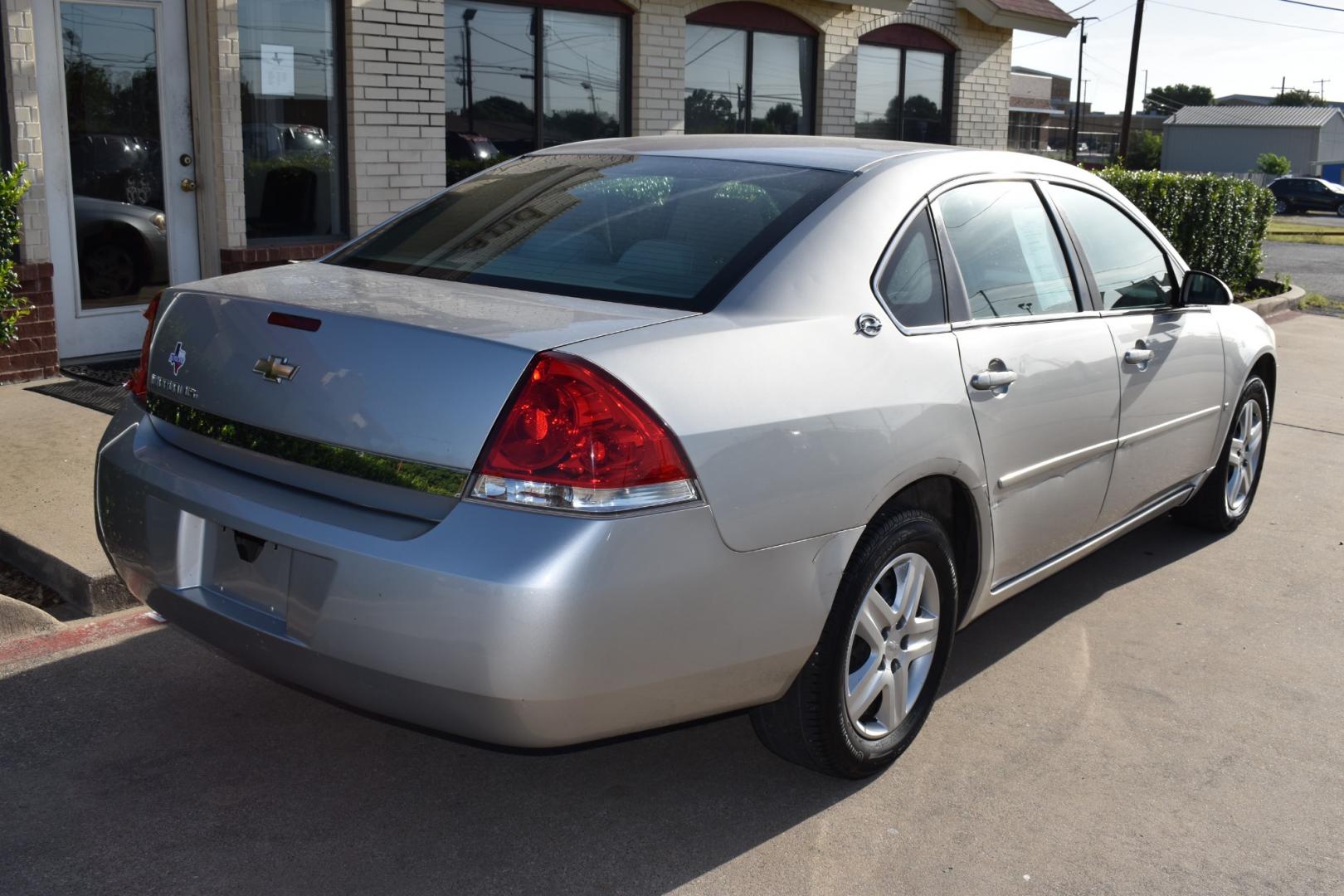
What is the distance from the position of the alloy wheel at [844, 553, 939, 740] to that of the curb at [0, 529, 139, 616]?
2555mm

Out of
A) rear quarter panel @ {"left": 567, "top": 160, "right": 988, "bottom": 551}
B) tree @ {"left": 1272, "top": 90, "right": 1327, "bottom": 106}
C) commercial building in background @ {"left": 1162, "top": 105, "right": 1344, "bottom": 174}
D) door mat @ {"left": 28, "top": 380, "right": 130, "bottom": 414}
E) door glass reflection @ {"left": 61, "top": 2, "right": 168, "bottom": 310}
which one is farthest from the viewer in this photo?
tree @ {"left": 1272, "top": 90, "right": 1327, "bottom": 106}

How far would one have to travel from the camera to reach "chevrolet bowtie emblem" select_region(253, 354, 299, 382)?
3.10m

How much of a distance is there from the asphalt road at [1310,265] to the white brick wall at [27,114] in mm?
15568

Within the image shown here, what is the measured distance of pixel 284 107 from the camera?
9422 mm

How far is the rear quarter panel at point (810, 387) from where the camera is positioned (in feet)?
9.69

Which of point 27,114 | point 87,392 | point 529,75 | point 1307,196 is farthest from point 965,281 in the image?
point 1307,196

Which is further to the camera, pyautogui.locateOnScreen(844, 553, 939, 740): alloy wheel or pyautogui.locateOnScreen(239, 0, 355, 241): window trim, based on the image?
pyautogui.locateOnScreen(239, 0, 355, 241): window trim

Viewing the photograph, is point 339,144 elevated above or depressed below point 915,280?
above

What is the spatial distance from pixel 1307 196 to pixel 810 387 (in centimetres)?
5992

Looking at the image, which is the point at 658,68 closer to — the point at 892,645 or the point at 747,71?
the point at 747,71

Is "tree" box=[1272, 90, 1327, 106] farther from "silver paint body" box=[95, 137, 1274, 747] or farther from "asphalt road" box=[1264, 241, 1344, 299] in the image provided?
"silver paint body" box=[95, 137, 1274, 747]

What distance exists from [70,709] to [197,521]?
111 cm

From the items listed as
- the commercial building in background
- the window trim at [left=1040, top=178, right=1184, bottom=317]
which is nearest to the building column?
the window trim at [left=1040, top=178, right=1184, bottom=317]

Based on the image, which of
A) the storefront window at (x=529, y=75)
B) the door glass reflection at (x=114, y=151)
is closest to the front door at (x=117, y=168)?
the door glass reflection at (x=114, y=151)
